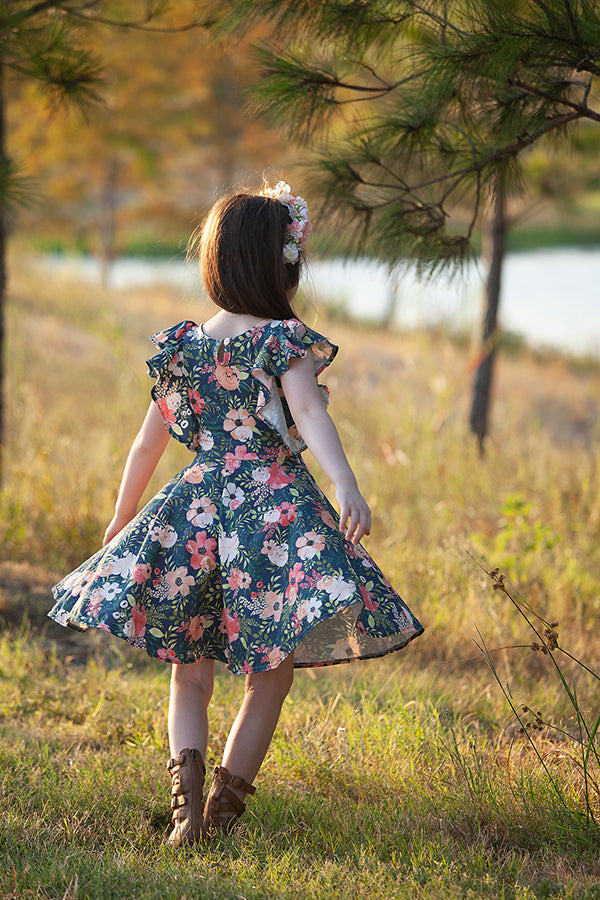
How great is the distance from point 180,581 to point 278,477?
36cm

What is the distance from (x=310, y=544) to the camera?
2.20m

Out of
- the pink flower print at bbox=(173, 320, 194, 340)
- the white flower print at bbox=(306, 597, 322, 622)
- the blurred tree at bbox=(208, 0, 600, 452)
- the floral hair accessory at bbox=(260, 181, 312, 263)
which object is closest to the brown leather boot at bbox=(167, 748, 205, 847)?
the white flower print at bbox=(306, 597, 322, 622)

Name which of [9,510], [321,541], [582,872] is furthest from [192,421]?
[9,510]

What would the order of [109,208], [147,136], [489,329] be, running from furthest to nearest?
1. [109,208]
2. [147,136]
3. [489,329]

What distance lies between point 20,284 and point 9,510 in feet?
28.4

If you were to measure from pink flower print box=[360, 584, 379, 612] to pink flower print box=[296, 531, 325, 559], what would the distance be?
0.45ft

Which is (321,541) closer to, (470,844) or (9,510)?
(470,844)

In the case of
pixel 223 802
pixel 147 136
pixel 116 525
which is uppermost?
pixel 147 136

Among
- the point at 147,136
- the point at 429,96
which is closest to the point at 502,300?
the point at 147,136

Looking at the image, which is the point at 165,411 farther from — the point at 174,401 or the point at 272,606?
the point at 272,606

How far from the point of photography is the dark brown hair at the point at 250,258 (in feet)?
7.88

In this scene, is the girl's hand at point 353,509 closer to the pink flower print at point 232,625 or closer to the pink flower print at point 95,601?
the pink flower print at point 232,625

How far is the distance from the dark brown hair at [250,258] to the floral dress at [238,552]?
95 millimetres

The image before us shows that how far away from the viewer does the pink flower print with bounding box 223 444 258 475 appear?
238 cm
